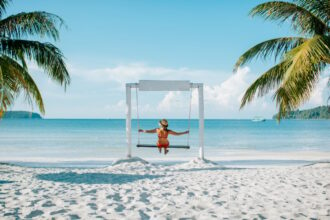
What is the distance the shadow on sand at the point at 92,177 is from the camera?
5.96 m

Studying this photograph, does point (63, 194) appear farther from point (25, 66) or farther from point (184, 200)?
point (25, 66)

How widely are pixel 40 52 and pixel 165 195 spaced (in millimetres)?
4346

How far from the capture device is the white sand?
3773 millimetres

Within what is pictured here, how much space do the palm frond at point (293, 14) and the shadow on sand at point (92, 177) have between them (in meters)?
4.29

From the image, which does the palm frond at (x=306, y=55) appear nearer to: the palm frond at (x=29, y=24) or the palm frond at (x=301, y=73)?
the palm frond at (x=301, y=73)

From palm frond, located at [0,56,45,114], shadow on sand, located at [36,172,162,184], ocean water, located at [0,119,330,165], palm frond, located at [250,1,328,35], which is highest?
palm frond, located at [250,1,328,35]

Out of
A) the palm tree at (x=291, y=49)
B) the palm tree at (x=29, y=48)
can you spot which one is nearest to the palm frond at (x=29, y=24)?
the palm tree at (x=29, y=48)

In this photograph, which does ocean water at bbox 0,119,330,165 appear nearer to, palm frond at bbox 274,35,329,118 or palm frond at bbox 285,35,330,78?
palm frond at bbox 274,35,329,118

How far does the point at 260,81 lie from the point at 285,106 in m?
0.81

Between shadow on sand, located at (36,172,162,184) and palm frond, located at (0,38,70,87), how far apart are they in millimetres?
2290

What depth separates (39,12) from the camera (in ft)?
23.8

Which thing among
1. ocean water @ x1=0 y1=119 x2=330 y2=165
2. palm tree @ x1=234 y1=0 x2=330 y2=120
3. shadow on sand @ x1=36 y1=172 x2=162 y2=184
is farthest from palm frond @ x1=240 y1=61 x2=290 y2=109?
ocean water @ x1=0 y1=119 x2=330 y2=165

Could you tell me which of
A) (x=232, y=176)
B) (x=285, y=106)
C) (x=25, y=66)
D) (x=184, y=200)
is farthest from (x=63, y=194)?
(x=285, y=106)

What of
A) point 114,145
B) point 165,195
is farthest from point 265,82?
point 114,145
